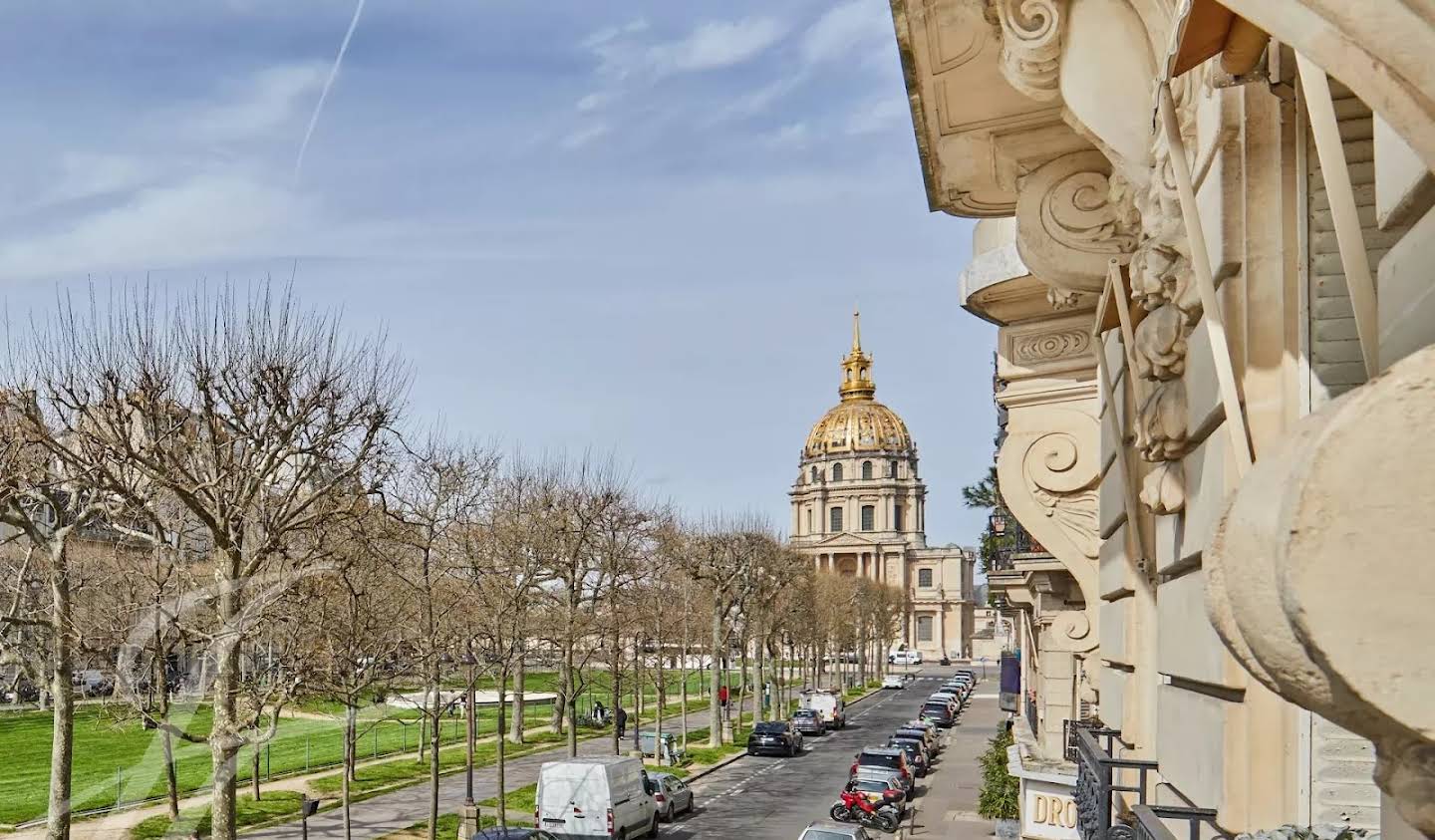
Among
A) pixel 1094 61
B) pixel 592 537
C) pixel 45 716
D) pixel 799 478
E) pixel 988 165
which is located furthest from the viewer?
pixel 799 478

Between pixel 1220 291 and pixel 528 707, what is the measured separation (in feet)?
234

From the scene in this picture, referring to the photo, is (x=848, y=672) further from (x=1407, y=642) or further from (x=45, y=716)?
(x=1407, y=642)

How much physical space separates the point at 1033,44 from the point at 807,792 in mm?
36812

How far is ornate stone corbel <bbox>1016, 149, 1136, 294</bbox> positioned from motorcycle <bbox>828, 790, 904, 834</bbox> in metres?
27.3

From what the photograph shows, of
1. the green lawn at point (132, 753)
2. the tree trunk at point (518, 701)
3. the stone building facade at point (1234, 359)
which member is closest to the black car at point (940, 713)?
the green lawn at point (132, 753)

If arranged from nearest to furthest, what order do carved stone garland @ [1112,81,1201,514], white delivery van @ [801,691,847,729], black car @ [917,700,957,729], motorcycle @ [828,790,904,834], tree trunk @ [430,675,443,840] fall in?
carved stone garland @ [1112,81,1201,514] → tree trunk @ [430,675,443,840] → motorcycle @ [828,790,904,834] → white delivery van @ [801,691,847,729] → black car @ [917,700,957,729]

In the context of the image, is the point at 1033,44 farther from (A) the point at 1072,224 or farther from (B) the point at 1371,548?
(B) the point at 1371,548

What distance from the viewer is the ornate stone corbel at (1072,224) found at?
620 centimetres

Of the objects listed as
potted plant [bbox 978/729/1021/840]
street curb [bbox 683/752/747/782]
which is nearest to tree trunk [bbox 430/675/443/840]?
potted plant [bbox 978/729/1021/840]

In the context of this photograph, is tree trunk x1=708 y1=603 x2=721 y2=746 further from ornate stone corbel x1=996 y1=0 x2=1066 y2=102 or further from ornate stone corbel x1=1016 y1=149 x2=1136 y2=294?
ornate stone corbel x1=996 y1=0 x2=1066 y2=102

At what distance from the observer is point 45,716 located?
59.1 meters

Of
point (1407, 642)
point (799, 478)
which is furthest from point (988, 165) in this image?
point (799, 478)

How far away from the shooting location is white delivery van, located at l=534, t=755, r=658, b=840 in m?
27.8

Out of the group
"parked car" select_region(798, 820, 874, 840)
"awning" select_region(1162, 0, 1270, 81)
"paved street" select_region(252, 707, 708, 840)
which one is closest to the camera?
"awning" select_region(1162, 0, 1270, 81)
